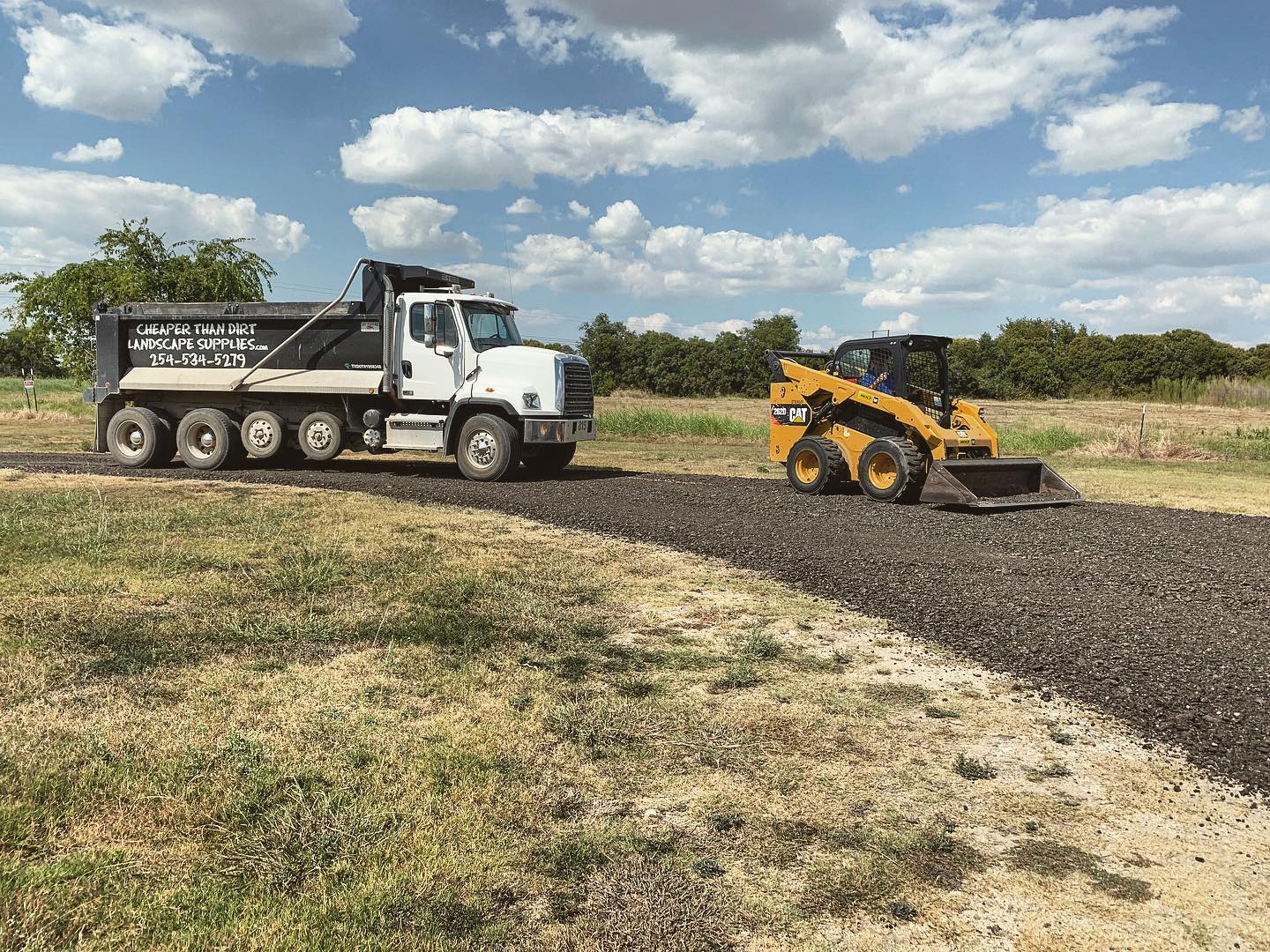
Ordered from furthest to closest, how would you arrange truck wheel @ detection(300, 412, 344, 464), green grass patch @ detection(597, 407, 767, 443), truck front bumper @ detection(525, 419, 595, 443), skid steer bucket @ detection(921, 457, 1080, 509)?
green grass patch @ detection(597, 407, 767, 443) < truck wheel @ detection(300, 412, 344, 464) < truck front bumper @ detection(525, 419, 595, 443) < skid steer bucket @ detection(921, 457, 1080, 509)

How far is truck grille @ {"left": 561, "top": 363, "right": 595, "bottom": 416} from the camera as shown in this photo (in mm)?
14172

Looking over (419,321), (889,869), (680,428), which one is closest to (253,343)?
(419,321)

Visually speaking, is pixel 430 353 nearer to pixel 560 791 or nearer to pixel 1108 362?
pixel 560 791

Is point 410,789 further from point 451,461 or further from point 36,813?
point 451,461

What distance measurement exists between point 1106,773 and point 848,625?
2.42m

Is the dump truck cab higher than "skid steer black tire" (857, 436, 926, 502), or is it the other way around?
the dump truck cab

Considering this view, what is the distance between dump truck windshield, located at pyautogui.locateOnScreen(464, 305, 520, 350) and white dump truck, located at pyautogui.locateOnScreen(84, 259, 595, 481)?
0.07 feet

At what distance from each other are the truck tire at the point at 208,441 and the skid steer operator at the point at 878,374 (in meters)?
10.6

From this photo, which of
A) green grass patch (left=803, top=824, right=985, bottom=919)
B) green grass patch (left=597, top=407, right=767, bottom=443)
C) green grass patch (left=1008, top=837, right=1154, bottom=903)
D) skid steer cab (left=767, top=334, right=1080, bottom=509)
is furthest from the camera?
green grass patch (left=597, top=407, right=767, bottom=443)

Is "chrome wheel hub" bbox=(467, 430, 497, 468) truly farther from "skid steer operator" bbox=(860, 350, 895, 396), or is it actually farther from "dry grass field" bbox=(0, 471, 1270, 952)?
"dry grass field" bbox=(0, 471, 1270, 952)

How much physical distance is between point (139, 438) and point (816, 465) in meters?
11.8

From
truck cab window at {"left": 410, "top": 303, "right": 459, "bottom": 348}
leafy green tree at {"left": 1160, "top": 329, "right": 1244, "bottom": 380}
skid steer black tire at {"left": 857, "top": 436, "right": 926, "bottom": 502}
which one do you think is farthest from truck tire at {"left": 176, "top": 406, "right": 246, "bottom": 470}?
leafy green tree at {"left": 1160, "top": 329, "right": 1244, "bottom": 380}

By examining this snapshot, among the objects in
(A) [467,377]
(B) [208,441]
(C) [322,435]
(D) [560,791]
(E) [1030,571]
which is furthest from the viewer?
(B) [208,441]

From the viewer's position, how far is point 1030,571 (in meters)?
7.99
